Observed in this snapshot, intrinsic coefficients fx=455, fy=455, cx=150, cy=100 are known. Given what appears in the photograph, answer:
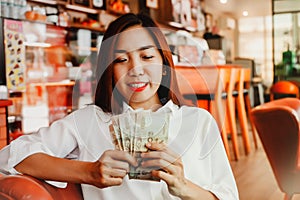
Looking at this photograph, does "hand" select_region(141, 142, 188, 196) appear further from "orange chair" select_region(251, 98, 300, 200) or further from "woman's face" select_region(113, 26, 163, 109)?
"orange chair" select_region(251, 98, 300, 200)

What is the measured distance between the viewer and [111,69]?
51.4 inches

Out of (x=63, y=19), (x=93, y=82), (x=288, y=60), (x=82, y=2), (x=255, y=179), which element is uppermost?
(x=82, y=2)

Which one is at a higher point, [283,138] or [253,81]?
[253,81]

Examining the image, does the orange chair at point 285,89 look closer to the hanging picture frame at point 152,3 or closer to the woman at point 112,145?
the hanging picture frame at point 152,3

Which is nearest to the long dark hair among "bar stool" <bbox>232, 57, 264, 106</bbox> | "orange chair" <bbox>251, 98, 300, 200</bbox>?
"orange chair" <bbox>251, 98, 300, 200</bbox>

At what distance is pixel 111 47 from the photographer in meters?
1.26

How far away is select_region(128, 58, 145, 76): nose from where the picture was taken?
1.19m

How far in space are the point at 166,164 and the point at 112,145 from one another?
0.73 feet

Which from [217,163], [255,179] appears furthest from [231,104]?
[217,163]

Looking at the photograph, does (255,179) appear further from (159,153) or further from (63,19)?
(159,153)

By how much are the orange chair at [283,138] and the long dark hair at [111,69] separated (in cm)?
142

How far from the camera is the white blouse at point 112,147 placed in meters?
1.24

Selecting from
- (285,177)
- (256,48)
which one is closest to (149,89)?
(285,177)

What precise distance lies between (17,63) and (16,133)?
60 centimetres
